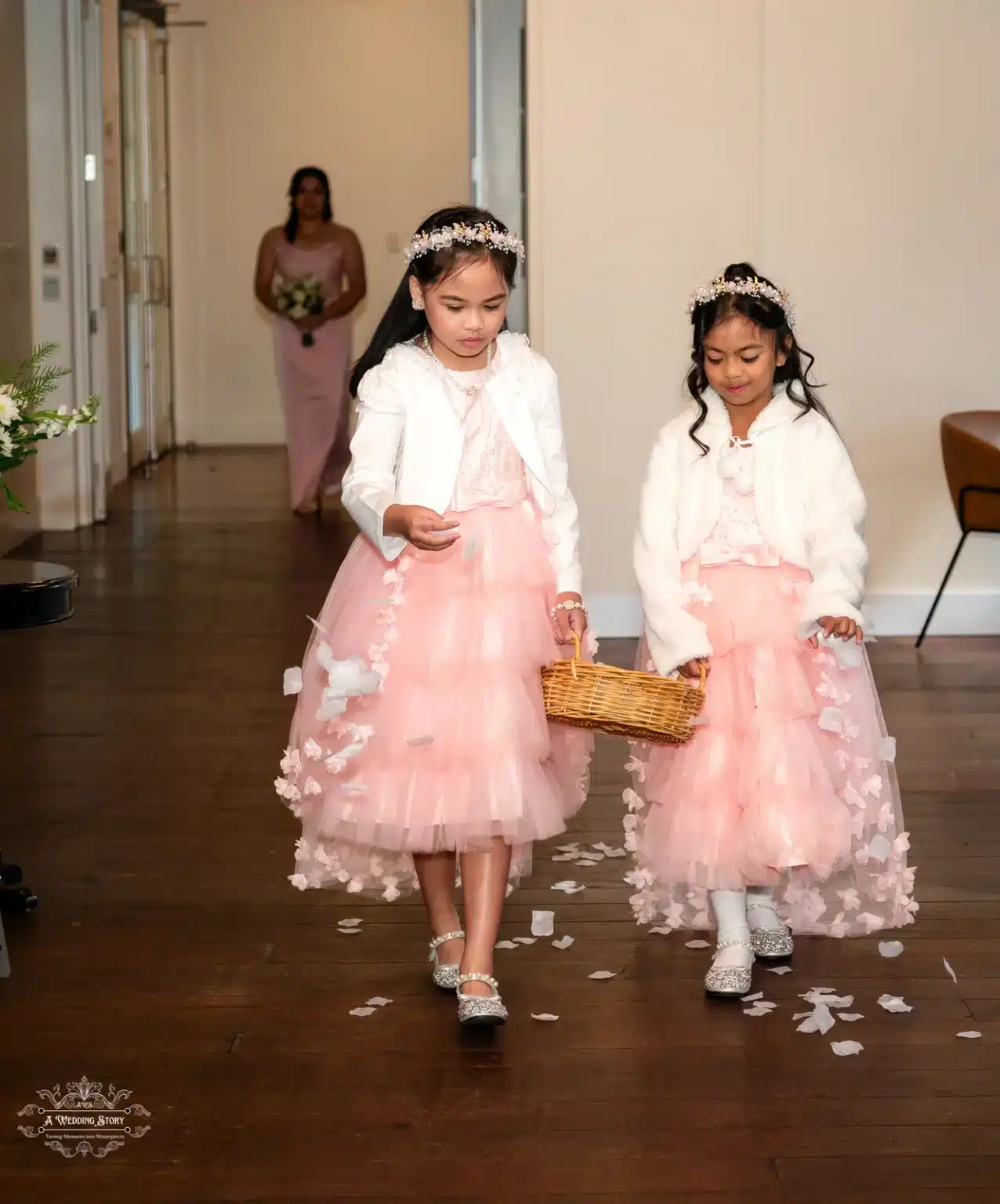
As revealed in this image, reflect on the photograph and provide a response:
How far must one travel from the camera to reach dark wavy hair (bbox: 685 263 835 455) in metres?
3.42

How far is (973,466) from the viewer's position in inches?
250

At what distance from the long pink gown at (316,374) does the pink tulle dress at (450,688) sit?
7271mm

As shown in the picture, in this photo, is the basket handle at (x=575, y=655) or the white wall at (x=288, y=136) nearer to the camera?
the basket handle at (x=575, y=655)

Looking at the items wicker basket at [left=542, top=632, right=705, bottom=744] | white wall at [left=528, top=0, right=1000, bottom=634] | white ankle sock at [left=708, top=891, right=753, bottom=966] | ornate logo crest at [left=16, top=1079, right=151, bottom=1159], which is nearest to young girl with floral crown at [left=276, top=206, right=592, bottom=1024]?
wicker basket at [left=542, top=632, right=705, bottom=744]

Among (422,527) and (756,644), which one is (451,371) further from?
(756,644)

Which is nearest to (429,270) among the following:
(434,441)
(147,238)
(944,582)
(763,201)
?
(434,441)

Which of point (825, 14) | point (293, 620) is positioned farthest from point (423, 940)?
point (825, 14)

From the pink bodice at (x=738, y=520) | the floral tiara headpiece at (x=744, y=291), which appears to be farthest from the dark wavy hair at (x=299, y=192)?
the pink bodice at (x=738, y=520)

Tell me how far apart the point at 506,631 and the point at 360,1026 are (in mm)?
733

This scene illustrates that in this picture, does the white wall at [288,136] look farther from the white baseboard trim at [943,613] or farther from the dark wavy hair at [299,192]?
the white baseboard trim at [943,613]

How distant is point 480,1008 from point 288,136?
11699 millimetres

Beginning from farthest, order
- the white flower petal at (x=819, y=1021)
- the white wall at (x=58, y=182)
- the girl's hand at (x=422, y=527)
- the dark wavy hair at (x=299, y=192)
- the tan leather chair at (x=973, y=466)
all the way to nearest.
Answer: the dark wavy hair at (x=299, y=192) → the white wall at (x=58, y=182) → the tan leather chair at (x=973, y=466) → the white flower petal at (x=819, y=1021) → the girl's hand at (x=422, y=527)

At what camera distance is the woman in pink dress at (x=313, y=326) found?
34.4 feet

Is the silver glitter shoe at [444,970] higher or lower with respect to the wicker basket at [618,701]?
lower
